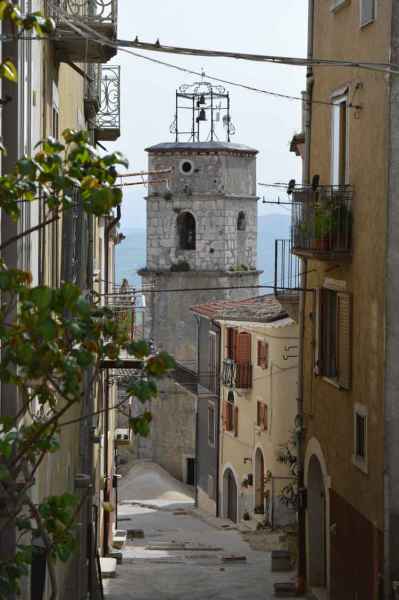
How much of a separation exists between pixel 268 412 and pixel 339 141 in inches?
766

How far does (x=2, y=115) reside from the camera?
1127cm

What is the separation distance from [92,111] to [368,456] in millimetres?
8752

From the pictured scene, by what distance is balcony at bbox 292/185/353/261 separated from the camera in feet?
66.2

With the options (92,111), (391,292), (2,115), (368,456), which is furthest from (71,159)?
(92,111)

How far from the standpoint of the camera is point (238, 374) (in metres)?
43.0

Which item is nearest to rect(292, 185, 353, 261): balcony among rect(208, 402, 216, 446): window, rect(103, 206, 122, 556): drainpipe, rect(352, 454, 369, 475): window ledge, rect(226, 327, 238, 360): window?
rect(352, 454, 369, 475): window ledge

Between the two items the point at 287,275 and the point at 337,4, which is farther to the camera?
the point at 287,275

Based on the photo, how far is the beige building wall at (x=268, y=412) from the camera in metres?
38.4

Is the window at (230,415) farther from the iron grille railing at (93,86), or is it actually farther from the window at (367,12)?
the window at (367,12)

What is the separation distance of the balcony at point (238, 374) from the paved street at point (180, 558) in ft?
15.0

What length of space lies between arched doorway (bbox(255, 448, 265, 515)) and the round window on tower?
25.5 meters

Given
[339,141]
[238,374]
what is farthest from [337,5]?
[238,374]

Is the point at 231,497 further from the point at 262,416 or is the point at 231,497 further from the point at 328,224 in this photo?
the point at 328,224

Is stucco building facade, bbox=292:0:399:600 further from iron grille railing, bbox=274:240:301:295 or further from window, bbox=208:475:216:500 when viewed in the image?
window, bbox=208:475:216:500
